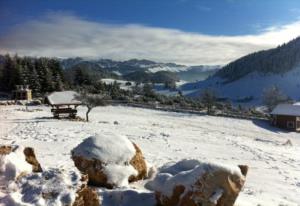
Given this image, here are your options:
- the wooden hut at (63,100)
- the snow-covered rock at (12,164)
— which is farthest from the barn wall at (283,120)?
the snow-covered rock at (12,164)

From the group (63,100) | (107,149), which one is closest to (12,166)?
(107,149)

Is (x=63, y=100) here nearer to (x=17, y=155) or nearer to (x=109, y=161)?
(x=109, y=161)

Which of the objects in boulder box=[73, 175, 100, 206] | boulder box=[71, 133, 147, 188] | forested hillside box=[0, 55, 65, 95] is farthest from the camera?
forested hillside box=[0, 55, 65, 95]

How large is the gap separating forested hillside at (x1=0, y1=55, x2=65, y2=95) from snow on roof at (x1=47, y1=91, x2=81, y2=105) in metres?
35.3

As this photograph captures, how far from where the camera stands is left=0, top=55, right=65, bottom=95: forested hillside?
85688mm

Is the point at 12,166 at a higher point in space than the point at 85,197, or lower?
higher

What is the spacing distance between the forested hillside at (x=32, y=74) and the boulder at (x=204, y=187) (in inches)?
3098

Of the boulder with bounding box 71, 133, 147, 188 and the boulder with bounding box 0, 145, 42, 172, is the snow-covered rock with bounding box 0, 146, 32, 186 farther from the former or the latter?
the boulder with bounding box 71, 133, 147, 188

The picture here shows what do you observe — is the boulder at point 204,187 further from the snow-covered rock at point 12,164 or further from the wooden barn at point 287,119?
the wooden barn at point 287,119

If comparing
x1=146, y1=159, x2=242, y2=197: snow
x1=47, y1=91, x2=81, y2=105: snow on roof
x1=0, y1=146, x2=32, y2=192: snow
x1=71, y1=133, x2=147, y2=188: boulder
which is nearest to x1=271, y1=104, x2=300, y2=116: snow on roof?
x1=47, y1=91, x2=81, y2=105: snow on roof

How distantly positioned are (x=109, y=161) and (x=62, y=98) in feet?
133

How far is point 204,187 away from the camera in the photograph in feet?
33.5

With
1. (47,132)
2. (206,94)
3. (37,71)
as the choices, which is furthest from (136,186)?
(37,71)

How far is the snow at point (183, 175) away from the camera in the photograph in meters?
10.4
